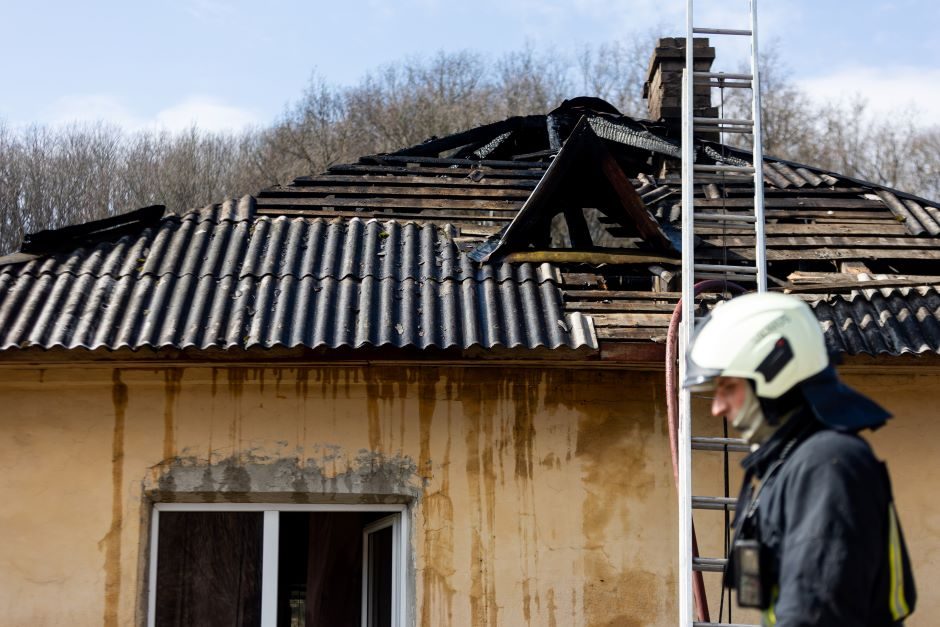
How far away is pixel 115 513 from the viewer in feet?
22.2

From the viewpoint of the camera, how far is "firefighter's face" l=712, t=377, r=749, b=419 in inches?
118

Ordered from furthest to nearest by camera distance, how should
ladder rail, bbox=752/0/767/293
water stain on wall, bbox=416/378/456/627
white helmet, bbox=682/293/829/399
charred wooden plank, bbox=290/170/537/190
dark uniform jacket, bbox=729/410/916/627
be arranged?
charred wooden plank, bbox=290/170/537/190, water stain on wall, bbox=416/378/456/627, ladder rail, bbox=752/0/767/293, white helmet, bbox=682/293/829/399, dark uniform jacket, bbox=729/410/916/627

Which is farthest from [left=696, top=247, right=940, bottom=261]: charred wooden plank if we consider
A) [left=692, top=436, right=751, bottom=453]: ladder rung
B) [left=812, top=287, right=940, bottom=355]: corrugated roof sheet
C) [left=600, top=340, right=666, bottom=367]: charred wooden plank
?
[left=692, top=436, right=751, bottom=453]: ladder rung

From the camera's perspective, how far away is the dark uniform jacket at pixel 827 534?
2.61 meters

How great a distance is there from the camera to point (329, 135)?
1550 inches

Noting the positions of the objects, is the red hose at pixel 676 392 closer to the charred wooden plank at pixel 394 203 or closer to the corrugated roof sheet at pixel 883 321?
the corrugated roof sheet at pixel 883 321

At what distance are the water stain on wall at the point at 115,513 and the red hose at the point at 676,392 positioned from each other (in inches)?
130

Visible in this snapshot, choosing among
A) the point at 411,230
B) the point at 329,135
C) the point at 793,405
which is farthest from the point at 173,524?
the point at 329,135

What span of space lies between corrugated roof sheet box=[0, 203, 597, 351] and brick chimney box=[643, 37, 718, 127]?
3.89 meters

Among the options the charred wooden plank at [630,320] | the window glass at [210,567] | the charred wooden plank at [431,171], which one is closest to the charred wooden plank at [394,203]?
the charred wooden plank at [431,171]

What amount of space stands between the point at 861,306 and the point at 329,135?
3374 centimetres

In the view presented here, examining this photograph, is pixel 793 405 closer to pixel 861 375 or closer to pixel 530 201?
pixel 861 375

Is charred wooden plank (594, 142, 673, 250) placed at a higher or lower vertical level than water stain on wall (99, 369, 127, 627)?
higher

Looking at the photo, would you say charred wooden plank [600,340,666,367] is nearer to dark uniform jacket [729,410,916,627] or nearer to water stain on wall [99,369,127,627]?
water stain on wall [99,369,127,627]
